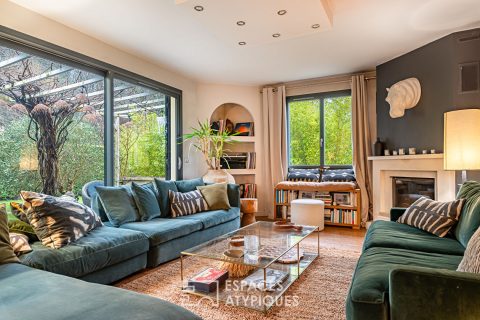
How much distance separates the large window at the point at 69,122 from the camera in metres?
2.74

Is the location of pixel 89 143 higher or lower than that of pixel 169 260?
higher

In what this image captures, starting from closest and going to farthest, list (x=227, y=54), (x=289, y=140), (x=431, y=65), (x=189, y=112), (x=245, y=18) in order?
(x=245, y=18), (x=431, y=65), (x=227, y=54), (x=189, y=112), (x=289, y=140)

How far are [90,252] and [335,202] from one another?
12.1 feet

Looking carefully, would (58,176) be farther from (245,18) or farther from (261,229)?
(245,18)

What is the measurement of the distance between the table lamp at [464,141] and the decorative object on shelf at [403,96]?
997 mm

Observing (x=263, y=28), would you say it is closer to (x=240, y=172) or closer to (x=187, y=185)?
(x=187, y=185)

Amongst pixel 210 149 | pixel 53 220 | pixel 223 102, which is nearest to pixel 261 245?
pixel 53 220

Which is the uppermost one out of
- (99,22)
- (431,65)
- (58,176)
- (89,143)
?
(99,22)

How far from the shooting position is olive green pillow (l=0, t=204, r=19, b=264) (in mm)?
1778

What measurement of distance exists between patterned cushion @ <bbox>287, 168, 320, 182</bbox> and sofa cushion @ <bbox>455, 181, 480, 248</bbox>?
103 inches

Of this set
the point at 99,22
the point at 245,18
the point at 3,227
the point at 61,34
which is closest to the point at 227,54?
the point at 245,18

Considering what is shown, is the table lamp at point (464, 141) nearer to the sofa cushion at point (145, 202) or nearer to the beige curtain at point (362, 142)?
the beige curtain at point (362, 142)

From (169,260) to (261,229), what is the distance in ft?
3.33

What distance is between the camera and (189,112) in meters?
5.07
